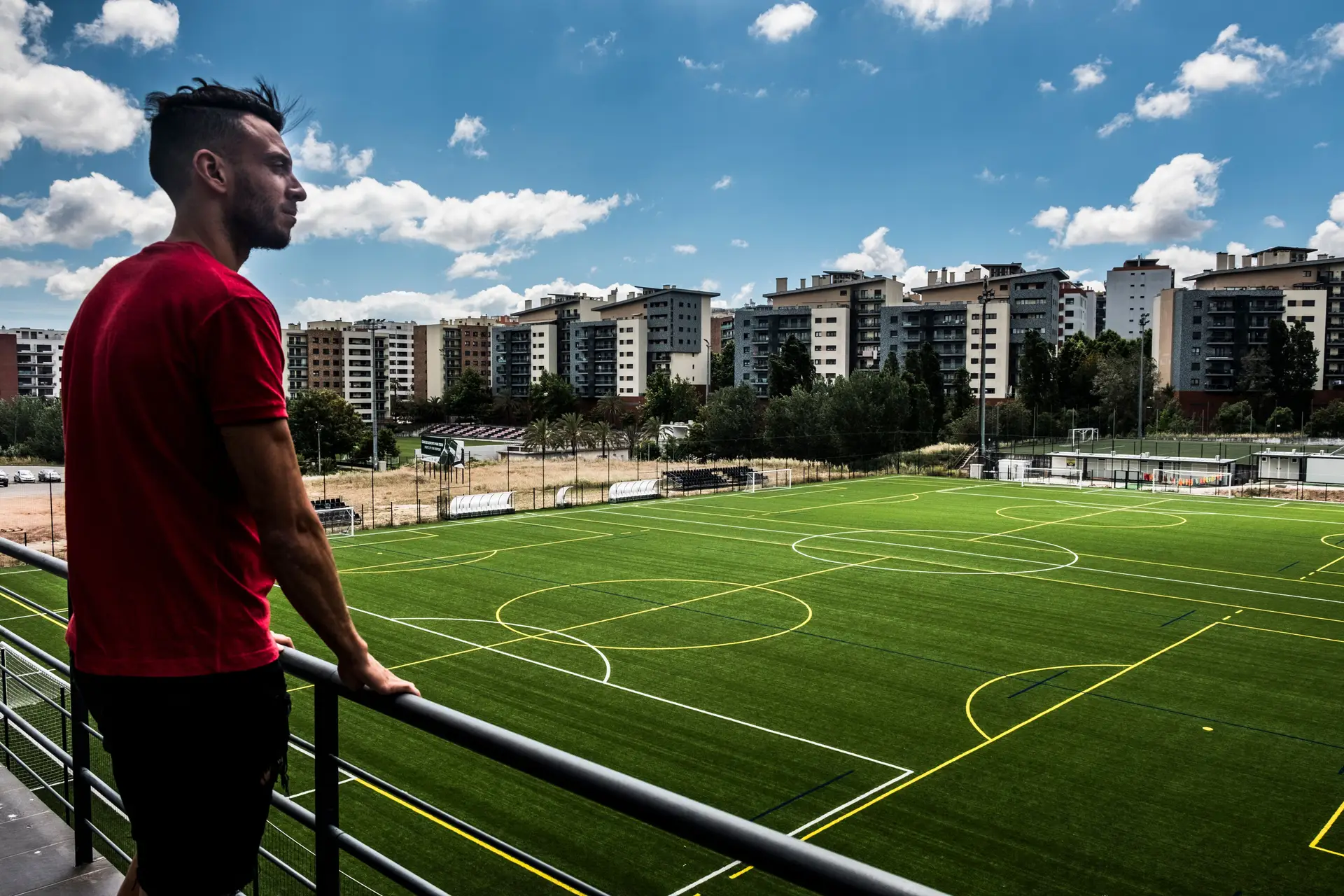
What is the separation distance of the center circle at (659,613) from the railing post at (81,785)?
44.5ft

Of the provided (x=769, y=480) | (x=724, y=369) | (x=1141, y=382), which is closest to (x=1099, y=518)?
(x=769, y=480)

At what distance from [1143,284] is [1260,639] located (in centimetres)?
11656

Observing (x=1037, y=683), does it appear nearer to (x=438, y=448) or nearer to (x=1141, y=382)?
(x=438, y=448)

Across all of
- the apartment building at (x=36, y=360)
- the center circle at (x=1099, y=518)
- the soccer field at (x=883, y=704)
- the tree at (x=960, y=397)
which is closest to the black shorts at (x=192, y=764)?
the soccer field at (x=883, y=704)

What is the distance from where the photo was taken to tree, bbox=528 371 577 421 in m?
113

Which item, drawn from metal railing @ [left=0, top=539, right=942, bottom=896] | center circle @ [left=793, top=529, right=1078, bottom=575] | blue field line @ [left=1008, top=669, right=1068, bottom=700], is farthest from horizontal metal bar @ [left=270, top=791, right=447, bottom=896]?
center circle @ [left=793, top=529, right=1078, bottom=575]

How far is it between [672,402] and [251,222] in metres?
95.9

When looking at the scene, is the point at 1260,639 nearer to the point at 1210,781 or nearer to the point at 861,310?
the point at 1210,781

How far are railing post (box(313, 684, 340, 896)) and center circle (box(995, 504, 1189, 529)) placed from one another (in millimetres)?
33018

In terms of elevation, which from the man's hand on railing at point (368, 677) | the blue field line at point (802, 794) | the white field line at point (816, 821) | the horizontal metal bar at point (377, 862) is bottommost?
the white field line at point (816, 821)

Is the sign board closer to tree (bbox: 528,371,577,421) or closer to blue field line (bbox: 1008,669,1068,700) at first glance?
blue field line (bbox: 1008,669,1068,700)

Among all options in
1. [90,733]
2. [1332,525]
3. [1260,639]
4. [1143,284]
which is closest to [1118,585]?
Result: [1260,639]

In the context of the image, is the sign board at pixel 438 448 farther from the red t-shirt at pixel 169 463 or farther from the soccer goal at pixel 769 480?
the red t-shirt at pixel 169 463

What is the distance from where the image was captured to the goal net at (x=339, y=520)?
102 feet
